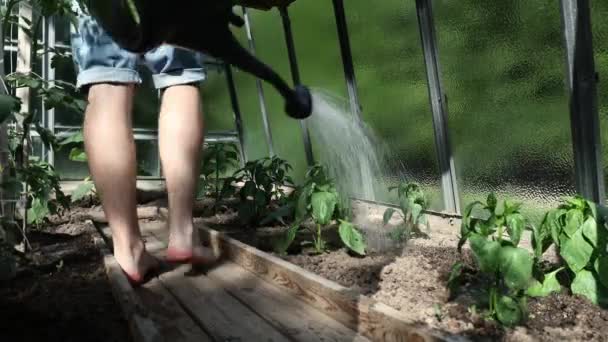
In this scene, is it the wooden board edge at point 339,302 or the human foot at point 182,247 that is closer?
the wooden board edge at point 339,302

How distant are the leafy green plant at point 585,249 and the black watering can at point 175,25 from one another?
130 cm

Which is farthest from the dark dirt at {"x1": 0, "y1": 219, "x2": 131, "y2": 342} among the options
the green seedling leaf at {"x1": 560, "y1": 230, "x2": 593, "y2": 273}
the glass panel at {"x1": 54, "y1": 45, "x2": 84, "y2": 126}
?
the glass panel at {"x1": 54, "y1": 45, "x2": 84, "y2": 126}

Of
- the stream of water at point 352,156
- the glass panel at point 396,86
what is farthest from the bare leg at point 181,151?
the glass panel at point 396,86

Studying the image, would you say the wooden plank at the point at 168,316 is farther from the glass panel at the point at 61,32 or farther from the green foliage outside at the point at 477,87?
the glass panel at the point at 61,32

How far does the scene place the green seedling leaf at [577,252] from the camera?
1.42m

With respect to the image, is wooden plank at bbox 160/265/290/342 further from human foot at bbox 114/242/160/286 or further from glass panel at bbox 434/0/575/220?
glass panel at bbox 434/0/575/220

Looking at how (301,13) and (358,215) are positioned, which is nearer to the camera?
(358,215)

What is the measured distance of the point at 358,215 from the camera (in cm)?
279

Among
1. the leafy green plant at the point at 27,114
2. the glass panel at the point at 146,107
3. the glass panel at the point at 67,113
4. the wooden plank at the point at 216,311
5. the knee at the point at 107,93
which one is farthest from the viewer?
the glass panel at the point at 146,107

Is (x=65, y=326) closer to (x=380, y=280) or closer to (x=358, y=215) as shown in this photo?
(x=380, y=280)

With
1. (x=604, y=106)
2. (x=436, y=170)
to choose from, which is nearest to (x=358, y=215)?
(x=436, y=170)

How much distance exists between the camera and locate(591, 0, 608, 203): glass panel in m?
2.20

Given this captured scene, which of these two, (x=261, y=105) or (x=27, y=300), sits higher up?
(x=261, y=105)

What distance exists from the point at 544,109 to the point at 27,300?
2256mm
